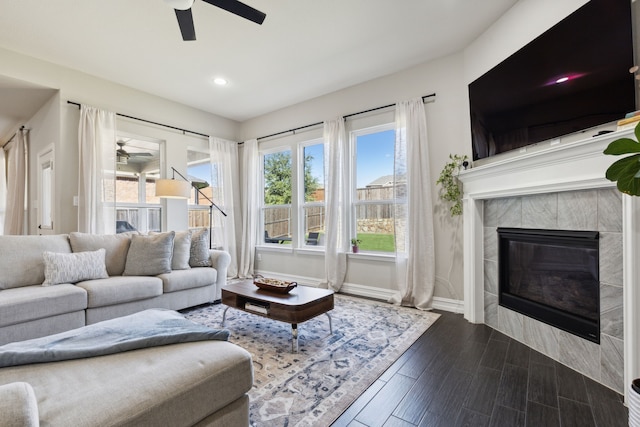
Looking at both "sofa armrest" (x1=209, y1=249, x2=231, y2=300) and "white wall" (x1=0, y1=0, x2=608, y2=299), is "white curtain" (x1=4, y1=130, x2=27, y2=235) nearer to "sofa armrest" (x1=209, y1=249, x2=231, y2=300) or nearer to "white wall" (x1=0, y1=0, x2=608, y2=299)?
"white wall" (x1=0, y1=0, x2=608, y2=299)

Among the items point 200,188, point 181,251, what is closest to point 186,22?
point 181,251

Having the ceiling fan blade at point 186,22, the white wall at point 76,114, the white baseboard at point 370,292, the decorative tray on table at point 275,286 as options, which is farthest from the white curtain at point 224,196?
the ceiling fan blade at point 186,22

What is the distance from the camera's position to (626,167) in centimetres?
135

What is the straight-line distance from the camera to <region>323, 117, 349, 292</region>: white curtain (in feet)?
13.7

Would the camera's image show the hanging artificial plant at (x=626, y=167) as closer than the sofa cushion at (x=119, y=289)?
Yes

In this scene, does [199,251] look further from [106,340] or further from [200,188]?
[106,340]

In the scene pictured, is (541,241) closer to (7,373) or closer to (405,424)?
(405,424)

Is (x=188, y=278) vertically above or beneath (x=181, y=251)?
beneath

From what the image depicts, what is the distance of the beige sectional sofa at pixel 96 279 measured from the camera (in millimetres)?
2338

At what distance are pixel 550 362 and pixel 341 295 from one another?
7.71 ft

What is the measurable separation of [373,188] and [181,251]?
2.59 meters

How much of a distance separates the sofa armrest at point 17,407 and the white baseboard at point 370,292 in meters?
3.42

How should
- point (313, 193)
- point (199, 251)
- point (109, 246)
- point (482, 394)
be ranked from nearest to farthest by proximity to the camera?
point (482, 394) < point (109, 246) < point (199, 251) < point (313, 193)

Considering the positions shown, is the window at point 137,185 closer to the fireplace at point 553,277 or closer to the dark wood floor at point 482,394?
the dark wood floor at point 482,394
